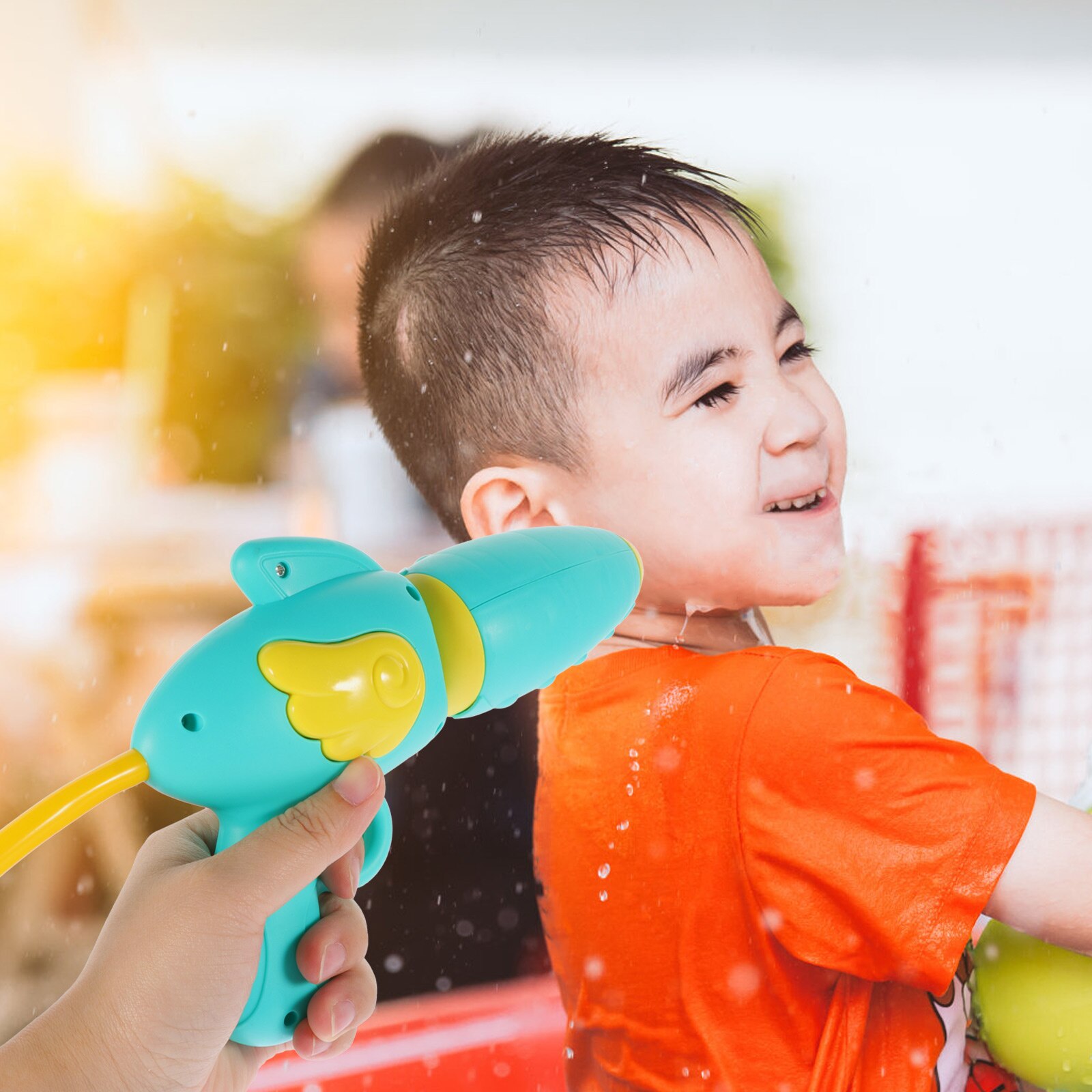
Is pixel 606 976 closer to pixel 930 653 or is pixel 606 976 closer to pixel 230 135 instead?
pixel 930 653

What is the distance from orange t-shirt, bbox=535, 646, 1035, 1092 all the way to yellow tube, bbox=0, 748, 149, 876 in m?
0.36

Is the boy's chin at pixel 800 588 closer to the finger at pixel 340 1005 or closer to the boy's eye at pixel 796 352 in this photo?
the boy's eye at pixel 796 352

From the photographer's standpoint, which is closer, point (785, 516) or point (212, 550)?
point (785, 516)

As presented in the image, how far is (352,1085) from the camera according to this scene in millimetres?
929

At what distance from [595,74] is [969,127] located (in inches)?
13.9

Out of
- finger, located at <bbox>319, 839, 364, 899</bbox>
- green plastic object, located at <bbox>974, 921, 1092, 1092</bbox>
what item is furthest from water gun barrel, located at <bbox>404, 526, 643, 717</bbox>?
green plastic object, located at <bbox>974, 921, 1092, 1092</bbox>

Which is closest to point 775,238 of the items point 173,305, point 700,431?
point 700,431

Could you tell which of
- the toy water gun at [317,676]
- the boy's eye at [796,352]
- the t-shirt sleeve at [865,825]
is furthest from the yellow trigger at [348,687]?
the boy's eye at [796,352]

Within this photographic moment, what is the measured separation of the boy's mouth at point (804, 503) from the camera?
2.32 feet

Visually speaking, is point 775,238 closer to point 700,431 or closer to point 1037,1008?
point 700,431

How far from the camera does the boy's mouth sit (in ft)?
2.32

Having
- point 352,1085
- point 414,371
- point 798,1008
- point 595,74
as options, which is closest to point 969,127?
point 595,74

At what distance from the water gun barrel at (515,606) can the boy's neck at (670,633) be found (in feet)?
0.67

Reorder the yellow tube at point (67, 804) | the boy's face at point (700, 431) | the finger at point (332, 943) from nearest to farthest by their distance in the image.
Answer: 1. the yellow tube at point (67, 804)
2. the finger at point (332, 943)
3. the boy's face at point (700, 431)
